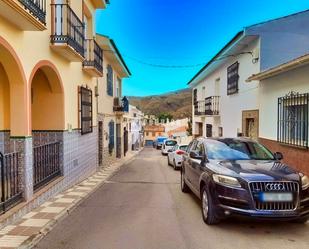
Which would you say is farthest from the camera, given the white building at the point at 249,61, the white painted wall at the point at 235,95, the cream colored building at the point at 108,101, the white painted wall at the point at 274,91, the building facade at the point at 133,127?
the building facade at the point at 133,127

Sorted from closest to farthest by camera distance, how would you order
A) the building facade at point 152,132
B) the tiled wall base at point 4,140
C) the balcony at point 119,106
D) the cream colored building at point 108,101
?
the tiled wall base at point 4,140, the cream colored building at point 108,101, the balcony at point 119,106, the building facade at point 152,132

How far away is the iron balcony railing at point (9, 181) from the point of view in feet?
19.8

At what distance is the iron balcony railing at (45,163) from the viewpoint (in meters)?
7.95

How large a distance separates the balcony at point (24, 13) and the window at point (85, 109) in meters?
4.86

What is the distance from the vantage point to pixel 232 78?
1664 cm

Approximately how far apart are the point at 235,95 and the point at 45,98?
9.64 m

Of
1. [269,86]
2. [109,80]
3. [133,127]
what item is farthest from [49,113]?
[133,127]

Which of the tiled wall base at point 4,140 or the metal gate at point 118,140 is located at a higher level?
the tiled wall base at point 4,140

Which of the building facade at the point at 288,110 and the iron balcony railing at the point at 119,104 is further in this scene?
the iron balcony railing at the point at 119,104

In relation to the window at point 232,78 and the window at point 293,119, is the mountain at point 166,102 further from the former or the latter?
the window at point 293,119

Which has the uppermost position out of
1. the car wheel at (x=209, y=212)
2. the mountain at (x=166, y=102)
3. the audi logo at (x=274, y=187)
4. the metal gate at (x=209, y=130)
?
the mountain at (x=166, y=102)

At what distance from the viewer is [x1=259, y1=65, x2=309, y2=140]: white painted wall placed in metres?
9.23

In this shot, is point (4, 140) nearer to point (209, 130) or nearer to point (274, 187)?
point (274, 187)

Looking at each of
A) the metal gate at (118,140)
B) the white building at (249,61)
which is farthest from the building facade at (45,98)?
the metal gate at (118,140)
